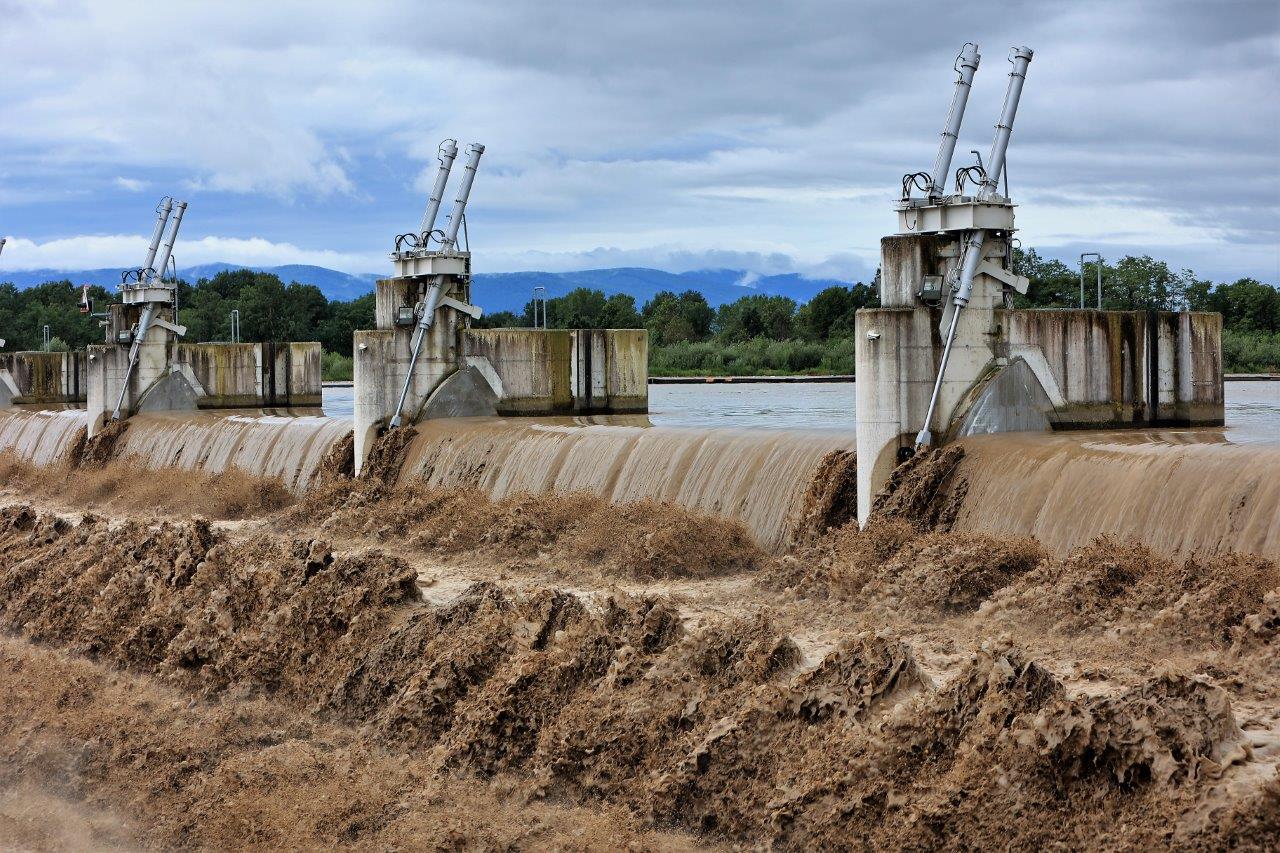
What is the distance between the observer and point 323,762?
15.0m

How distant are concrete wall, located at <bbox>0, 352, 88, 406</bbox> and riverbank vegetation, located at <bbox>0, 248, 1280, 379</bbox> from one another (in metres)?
11.7

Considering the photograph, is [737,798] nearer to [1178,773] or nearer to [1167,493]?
[1178,773]

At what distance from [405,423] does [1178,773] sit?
24.5m

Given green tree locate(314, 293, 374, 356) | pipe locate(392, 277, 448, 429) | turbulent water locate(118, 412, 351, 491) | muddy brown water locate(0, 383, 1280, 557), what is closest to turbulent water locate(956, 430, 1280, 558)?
→ muddy brown water locate(0, 383, 1280, 557)

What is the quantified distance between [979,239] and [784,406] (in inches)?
1030

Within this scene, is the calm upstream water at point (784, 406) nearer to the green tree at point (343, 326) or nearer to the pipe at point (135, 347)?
the pipe at point (135, 347)

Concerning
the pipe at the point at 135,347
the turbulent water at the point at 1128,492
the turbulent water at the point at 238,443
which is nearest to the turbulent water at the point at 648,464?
the turbulent water at the point at 1128,492

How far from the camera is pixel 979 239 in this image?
2359 cm

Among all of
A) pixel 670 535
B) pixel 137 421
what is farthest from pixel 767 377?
pixel 670 535

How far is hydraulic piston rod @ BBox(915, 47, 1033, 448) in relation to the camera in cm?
2294

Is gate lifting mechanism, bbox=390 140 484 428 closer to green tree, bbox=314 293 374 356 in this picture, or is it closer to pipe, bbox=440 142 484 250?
A: pipe, bbox=440 142 484 250

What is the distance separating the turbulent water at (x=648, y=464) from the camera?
2380 centimetres

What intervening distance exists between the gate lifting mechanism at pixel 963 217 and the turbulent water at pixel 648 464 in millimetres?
2399

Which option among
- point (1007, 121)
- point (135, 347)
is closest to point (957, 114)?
point (1007, 121)
